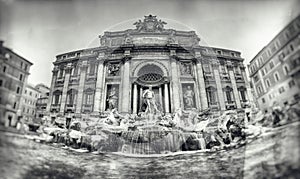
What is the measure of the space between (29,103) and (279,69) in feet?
27.9

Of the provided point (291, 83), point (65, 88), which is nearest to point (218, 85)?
point (291, 83)

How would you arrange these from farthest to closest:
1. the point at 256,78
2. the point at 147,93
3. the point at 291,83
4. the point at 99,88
→ the point at 147,93 < the point at 99,88 < the point at 256,78 < the point at 291,83

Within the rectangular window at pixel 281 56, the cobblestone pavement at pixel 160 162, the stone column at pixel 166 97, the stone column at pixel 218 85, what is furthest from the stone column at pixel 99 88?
the rectangular window at pixel 281 56

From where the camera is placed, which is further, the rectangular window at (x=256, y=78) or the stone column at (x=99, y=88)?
the stone column at (x=99, y=88)

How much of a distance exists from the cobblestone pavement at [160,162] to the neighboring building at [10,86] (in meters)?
0.54

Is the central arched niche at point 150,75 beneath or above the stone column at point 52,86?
above

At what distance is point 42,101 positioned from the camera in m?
8.10

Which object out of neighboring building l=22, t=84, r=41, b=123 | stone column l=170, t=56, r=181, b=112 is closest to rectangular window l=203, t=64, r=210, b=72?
stone column l=170, t=56, r=181, b=112

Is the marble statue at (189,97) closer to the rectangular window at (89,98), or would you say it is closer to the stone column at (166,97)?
the stone column at (166,97)

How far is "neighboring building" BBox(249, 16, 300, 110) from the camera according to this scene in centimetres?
523

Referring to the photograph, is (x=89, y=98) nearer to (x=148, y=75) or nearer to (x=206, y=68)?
(x=148, y=75)

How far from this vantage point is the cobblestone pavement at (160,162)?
5086 mm

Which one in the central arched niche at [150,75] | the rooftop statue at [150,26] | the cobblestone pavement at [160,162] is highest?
the rooftop statue at [150,26]

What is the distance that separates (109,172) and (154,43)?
8052mm
